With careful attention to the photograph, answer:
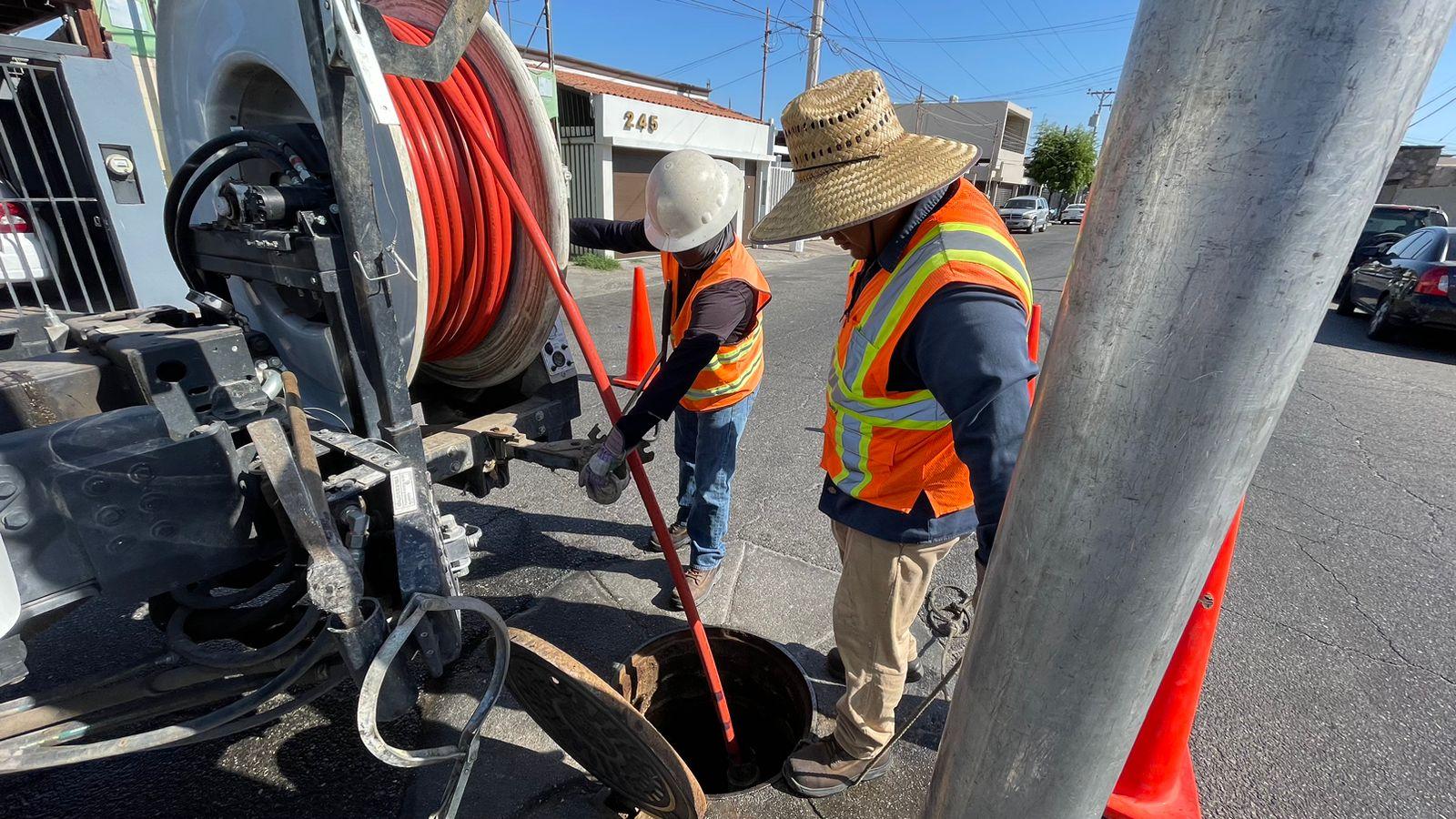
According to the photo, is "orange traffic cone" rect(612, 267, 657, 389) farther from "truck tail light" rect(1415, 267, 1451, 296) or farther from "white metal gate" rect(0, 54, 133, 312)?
"truck tail light" rect(1415, 267, 1451, 296)

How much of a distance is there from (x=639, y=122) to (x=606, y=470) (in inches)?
500

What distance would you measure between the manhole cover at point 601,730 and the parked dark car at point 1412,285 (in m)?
10.5

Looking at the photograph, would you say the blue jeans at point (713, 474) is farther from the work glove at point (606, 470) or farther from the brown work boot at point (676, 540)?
the work glove at point (606, 470)

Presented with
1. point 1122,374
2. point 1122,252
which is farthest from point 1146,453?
point 1122,252

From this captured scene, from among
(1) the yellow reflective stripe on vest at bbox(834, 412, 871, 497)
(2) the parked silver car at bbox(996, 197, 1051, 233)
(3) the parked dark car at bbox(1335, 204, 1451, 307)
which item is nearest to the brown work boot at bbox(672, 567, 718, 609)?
(1) the yellow reflective stripe on vest at bbox(834, 412, 871, 497)

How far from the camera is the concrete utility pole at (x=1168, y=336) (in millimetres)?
594

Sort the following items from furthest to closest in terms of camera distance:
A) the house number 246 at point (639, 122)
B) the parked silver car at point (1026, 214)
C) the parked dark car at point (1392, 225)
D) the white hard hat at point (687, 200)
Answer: the parked silver car at point (1026, 214)
the house number 246 at point (639, 122)
the parked dark car at point (1392, 225)
the white hard hat at point (687, 200)

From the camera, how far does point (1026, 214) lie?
28.3m

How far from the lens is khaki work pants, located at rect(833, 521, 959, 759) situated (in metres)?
1.84

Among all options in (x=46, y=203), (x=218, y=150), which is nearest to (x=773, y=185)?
(x=46, y=203)

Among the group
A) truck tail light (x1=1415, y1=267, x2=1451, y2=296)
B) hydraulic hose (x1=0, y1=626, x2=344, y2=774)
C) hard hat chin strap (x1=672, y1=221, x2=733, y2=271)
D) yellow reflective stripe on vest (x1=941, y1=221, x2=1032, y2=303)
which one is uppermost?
yellow reflective stripe on vest (x1=941, y1=221, x2=1032, y2=303)

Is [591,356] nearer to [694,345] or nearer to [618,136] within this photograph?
[694,345]

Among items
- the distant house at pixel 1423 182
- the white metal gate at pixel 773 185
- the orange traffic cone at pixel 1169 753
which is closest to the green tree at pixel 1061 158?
the distant house at pixel 1423 182

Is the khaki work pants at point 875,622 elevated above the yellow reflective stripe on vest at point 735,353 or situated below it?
below
